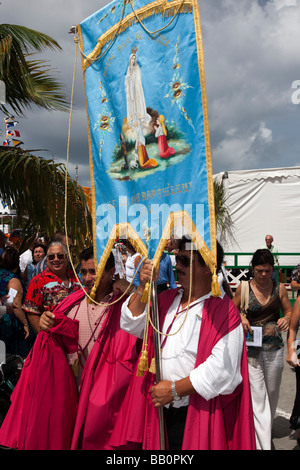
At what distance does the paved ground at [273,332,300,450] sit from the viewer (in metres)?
3.52

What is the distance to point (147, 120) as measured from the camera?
88.0 inches

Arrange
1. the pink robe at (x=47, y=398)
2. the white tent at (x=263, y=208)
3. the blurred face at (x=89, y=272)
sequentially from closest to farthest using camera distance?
1. the pink robe at (x=47, y=398)
2. the blurred face at (x=89, y=272)
3. the white tent at (x=263, y=208)

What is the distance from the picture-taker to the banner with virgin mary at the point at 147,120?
2.04 m

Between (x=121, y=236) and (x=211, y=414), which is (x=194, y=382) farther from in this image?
(x=121, y=236)

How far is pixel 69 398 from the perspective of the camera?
8.20 feet

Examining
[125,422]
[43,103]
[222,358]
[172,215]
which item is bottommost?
[125,422]

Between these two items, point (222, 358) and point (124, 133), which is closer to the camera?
point (222, 358)

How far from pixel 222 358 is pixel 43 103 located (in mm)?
5068

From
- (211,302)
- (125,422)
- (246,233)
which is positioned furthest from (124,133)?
(246,233)

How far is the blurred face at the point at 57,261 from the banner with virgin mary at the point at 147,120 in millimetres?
1080

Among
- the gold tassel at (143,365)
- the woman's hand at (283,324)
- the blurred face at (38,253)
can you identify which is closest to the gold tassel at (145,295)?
the gold tassel at (143,365)

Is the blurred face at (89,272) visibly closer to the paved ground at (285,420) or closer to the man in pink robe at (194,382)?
the man in pink robe at (194,382)

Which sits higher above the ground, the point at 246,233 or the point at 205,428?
the point at 246,233
